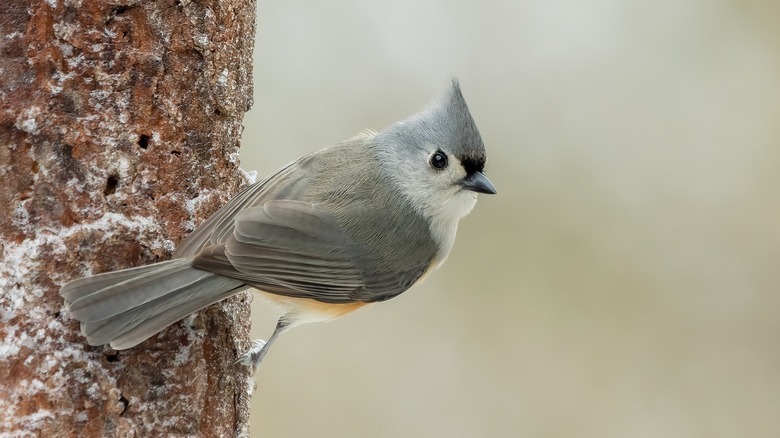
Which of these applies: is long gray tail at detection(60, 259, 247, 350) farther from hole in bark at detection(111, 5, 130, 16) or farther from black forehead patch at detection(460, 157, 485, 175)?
black forehead patch at detection(460, 157, 485, 175)

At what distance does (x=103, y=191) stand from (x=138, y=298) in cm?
28

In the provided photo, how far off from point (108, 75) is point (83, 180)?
0.27 meters

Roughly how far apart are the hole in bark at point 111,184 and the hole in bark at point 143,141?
0.35 ft

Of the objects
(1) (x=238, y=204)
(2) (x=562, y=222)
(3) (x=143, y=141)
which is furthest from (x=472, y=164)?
(2) (x=562, y=222)

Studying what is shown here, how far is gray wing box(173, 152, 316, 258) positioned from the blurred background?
6.67 feet

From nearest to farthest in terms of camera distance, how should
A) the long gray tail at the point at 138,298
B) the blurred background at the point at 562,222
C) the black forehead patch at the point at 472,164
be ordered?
the long gray tail at the point at 138,298, the black forehead patch at the point at 472,164, the blurred background at the point at 562,222

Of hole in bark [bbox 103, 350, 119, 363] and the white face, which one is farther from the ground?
the white face

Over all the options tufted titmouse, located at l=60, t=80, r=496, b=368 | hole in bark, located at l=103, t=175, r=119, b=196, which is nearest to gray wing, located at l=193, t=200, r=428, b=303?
tufted titmouse, located at l=60, t=80, r=496, b=368

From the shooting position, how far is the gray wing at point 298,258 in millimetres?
2154

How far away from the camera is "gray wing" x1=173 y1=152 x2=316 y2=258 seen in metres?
2.14

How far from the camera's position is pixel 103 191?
81.2 inches

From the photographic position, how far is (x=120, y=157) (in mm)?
2088

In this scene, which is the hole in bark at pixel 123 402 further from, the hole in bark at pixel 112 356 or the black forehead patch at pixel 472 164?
the black forehead patch at pixel 472 164

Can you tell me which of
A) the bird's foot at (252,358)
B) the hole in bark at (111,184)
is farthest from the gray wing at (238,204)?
the bird's foot at (252,358)
